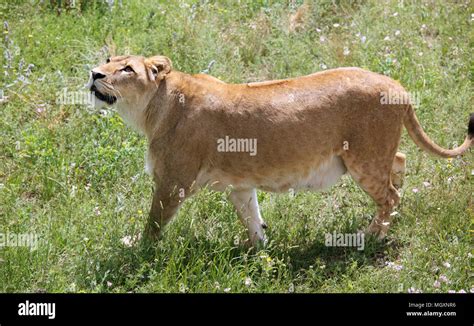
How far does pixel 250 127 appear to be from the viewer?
7238 millimetres

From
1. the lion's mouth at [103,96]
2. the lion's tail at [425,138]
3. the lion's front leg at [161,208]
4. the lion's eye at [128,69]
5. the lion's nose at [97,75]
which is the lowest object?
the lion's front leg at [161,208]

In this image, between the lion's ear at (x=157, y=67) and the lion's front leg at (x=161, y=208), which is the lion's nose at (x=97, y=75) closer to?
the lion's ear at (x=157, y=67)

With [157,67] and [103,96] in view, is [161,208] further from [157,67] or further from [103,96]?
[157,67]

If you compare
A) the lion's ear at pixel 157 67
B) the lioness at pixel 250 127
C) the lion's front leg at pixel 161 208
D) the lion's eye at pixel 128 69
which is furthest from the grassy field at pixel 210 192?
the lion's eye at pixel 128 69

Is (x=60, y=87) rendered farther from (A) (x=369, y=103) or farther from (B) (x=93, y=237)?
(A) (x=369, y=103)

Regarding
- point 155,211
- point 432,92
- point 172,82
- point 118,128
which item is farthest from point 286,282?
point 432,92

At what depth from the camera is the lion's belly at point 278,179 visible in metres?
7.31

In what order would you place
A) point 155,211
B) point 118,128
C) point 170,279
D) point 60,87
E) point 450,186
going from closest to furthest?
point 170,279 → point 155,211 → point 450,186 → point 118,128 → point 60,87

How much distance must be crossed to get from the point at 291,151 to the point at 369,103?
733 millimetres

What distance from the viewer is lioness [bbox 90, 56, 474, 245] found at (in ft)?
23.6

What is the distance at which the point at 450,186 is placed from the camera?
802 cm

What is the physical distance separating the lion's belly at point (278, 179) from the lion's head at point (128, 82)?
760 mm

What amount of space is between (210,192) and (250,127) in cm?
74

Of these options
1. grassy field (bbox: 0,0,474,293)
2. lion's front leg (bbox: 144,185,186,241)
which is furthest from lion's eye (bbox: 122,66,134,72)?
grassy field (bbox: 0,0,474,293)
